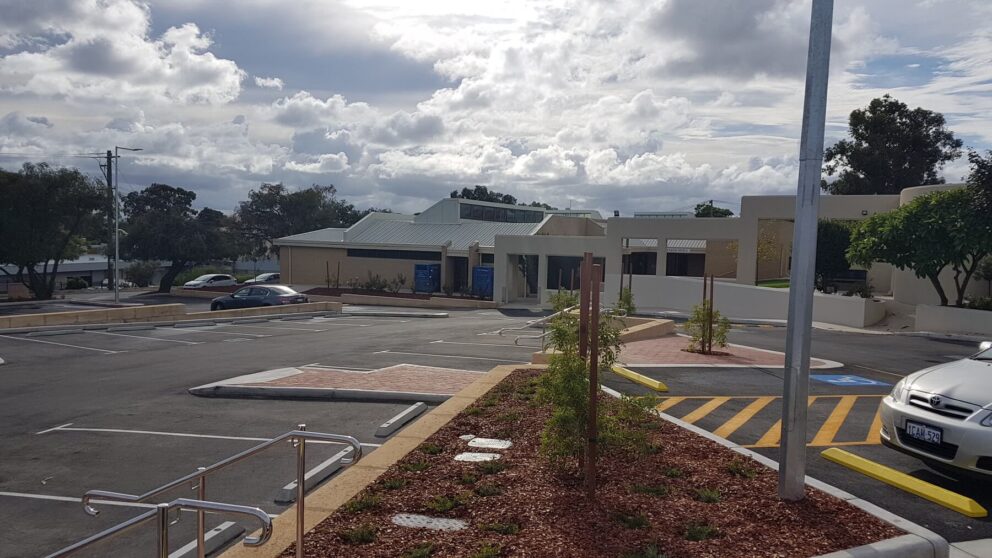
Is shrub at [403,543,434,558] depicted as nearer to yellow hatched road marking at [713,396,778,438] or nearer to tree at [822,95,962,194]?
yellow hatched road marking at [713,396,778,438]

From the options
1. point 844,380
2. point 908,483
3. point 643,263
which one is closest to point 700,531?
point 908,483

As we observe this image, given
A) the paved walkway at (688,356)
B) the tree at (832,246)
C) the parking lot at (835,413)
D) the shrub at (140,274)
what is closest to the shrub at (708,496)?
the parking lot at (835,413)

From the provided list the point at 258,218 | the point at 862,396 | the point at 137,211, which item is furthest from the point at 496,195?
the point at 862,396

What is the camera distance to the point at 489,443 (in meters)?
7.96

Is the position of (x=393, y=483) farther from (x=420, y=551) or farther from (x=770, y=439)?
(x=770, y=439)

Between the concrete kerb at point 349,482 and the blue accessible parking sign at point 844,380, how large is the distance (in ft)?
24.8

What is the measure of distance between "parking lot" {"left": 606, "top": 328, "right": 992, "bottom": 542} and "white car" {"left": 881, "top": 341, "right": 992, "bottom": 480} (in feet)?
1.26

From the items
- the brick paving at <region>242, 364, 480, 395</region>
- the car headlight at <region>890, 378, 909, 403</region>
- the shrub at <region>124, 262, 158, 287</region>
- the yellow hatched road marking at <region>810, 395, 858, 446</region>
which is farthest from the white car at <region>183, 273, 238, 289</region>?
the car headlight at <region>890, 378, 909, 403</region>

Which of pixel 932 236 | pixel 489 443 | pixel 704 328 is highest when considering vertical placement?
pixel 932 236

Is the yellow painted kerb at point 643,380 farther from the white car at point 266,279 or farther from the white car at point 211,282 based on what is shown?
the white car at point 266,279

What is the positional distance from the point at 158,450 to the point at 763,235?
3576 centimetres

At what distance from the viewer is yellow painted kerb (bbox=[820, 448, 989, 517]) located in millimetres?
6312

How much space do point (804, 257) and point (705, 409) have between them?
479cm

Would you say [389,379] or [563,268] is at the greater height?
[563,268]
